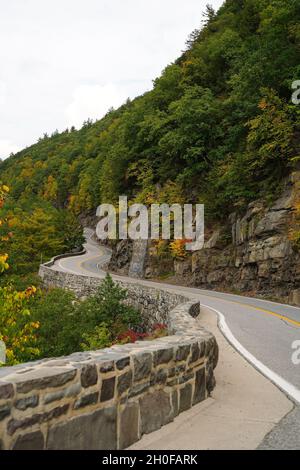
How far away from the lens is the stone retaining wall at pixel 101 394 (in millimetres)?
3340

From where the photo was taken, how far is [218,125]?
119 feet

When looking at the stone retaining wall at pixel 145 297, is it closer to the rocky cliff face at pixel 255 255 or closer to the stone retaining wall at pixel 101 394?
the rocky cliff face at pixel 255 255

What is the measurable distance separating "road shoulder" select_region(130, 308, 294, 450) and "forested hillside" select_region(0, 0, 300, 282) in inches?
216

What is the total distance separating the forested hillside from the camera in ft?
85.1

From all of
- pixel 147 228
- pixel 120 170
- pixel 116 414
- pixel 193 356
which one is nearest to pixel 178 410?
pixel 193 356

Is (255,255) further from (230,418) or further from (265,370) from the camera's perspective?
(230,418)

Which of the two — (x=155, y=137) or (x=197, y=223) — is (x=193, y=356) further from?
(x=155, y=137)

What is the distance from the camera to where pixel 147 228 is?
40.8 metres

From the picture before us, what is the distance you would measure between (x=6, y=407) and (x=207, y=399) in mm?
3397

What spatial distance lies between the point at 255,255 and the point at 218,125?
14.8 m

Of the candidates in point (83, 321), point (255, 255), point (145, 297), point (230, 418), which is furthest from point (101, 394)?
point (255, 255)

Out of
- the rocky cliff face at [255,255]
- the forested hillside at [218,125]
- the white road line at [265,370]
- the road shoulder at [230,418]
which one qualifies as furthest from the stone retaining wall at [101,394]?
the rocky cliff face at [255,255]

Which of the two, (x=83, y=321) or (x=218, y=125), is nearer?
(x=83, y=321)

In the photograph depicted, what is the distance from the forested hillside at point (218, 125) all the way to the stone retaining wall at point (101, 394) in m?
5.28
